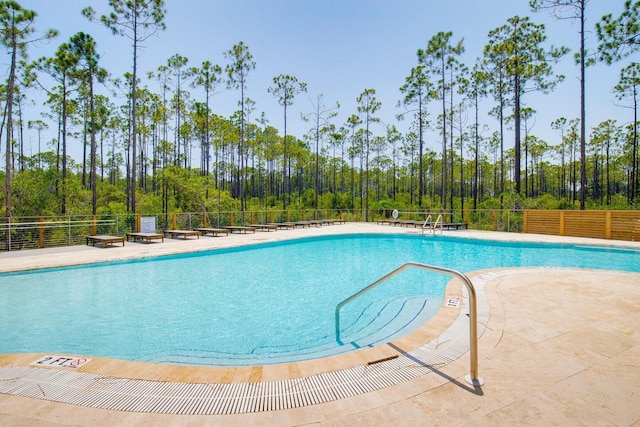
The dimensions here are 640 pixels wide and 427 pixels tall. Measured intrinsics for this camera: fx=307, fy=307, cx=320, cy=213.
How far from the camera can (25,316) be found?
472 cm

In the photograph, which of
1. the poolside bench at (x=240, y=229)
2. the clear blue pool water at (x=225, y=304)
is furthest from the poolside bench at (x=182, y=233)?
the clear blue pool water at (x=225, y=304)

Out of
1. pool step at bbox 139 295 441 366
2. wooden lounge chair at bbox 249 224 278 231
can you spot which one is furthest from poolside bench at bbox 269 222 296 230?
pool step at bbox 139 295 441 366

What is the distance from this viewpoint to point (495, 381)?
223cm

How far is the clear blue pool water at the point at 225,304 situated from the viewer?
150 inches

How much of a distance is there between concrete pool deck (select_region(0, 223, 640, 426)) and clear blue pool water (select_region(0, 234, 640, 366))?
3.21 feet

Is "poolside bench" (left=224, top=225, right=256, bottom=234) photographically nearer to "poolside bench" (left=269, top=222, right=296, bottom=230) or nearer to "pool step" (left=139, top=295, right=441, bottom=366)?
"poolside bench" (left=269, top=222, right=296, bottom=230)

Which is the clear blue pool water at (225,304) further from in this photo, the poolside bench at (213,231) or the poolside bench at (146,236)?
the poolside bench at (213,231)

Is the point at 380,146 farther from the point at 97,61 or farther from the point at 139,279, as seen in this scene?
the point at 139,279

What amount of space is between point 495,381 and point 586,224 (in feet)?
44.8

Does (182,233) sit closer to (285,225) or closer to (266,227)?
(266,227)

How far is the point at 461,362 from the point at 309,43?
16250mm

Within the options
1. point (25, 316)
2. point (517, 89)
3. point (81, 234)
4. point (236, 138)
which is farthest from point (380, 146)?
point (25, 316)

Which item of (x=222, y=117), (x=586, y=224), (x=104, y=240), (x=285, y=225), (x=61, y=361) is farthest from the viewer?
(x=222, y=117)

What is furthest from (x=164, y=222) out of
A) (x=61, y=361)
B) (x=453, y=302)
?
(x=453, y=302)
